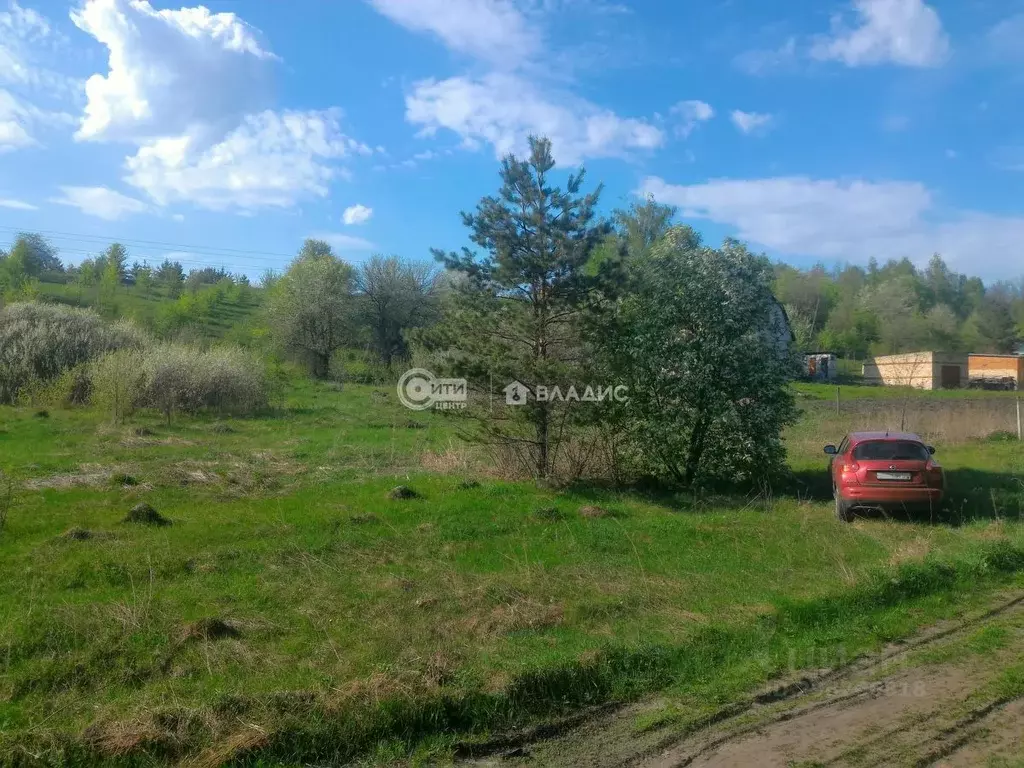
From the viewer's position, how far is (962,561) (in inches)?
351

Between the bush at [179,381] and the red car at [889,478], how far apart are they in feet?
72.3

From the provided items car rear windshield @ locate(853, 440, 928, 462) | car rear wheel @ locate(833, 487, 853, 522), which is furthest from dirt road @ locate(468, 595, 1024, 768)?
car rear windshield @ locate(853, 440, 928, 462)

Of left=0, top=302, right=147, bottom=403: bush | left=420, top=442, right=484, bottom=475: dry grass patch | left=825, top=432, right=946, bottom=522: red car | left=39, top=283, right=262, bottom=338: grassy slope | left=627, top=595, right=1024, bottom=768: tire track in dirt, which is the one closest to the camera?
left=627, top=595, right=1024, bottom=768: tire track in dirt

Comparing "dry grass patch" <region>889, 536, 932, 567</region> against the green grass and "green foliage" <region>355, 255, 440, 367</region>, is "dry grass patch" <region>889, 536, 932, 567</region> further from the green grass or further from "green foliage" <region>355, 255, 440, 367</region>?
"green foliage" <region>355, 255, 440, 367</region>

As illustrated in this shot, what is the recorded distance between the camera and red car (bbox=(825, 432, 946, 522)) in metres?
12.0

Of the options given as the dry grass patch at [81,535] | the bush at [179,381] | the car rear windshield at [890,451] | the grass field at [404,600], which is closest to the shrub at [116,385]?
the bush at [179,381]

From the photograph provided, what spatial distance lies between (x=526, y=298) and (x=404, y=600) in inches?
346

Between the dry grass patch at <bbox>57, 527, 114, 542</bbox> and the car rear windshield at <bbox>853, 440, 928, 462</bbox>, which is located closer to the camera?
the dry grass patch at <bbox>57, 527, 114, 542</bbox>

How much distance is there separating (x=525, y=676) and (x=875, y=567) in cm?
541

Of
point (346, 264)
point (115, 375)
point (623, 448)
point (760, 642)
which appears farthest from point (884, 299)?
point (760, 642)

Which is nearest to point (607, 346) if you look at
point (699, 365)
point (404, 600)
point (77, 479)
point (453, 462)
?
point (699, 365)

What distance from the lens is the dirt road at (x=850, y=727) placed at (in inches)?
172

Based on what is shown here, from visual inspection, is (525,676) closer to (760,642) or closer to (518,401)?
(760,642)

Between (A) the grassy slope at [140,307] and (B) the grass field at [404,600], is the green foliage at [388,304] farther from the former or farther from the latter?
(B) the grass field at [404,600]
